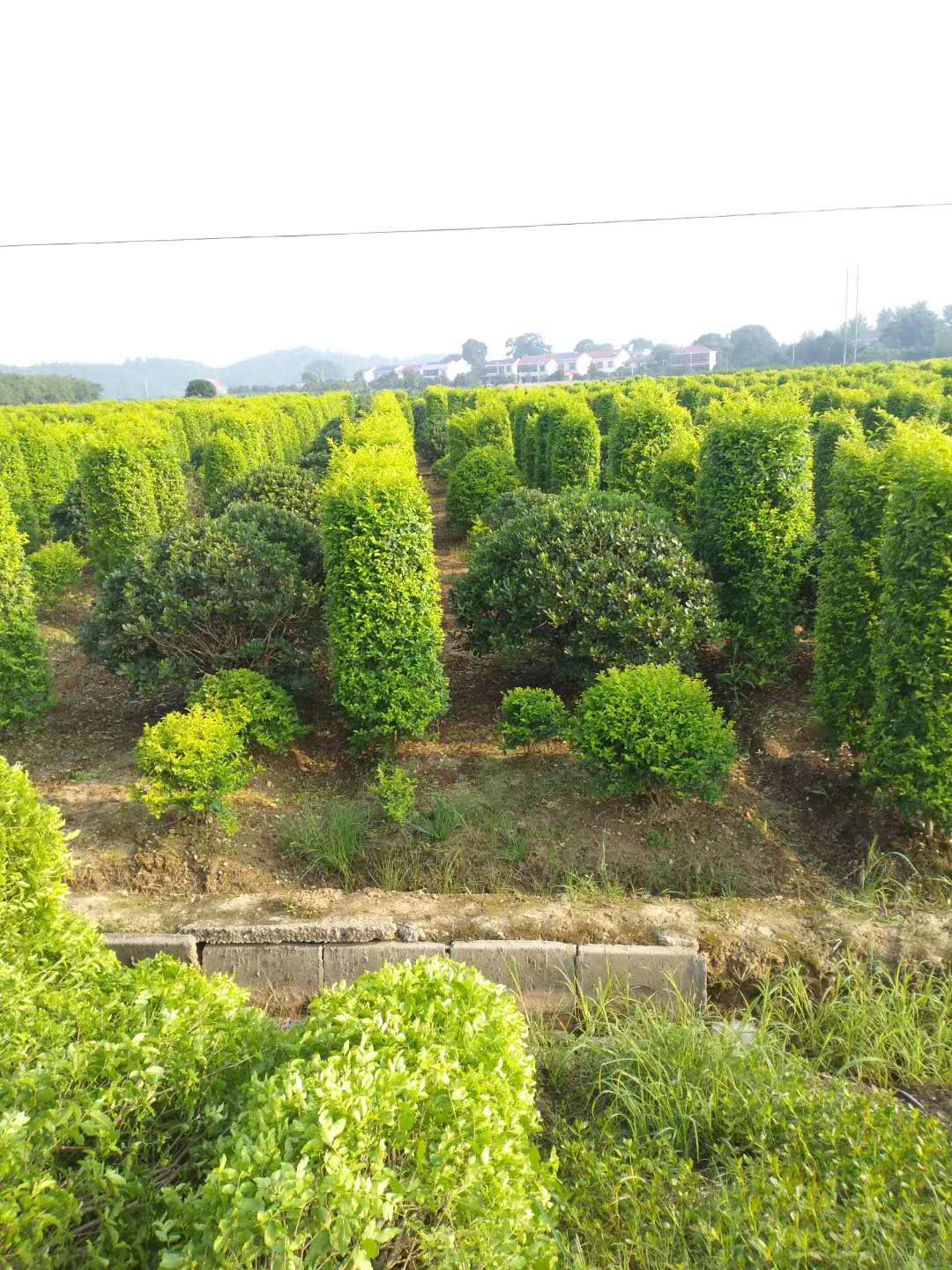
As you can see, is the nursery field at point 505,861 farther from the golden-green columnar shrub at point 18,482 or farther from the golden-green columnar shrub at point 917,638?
the golden-green columnar shrub at point 18,482

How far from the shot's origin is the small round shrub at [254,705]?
231 inches

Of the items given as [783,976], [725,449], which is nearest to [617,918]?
[783,976]

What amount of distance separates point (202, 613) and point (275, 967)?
3318mm

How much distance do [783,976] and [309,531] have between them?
19.3 ft

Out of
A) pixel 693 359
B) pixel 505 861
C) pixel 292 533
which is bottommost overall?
pixel 505 861

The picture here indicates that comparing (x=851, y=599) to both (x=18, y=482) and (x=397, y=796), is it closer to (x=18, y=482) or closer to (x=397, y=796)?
(x=397, y=796)

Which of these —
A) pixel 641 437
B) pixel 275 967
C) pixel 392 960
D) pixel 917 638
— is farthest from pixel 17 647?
pixel 641 437

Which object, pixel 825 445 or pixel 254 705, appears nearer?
pixel 254 705

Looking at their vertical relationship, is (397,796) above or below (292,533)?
below

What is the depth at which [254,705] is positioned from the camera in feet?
19.5

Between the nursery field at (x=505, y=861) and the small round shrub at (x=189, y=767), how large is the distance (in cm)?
3

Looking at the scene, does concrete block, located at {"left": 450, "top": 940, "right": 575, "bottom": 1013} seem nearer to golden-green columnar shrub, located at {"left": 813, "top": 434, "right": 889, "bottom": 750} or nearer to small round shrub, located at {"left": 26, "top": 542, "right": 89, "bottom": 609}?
golden-green columnar shrub, located at {"left": 813, "top": 434, "right": 889, "bottom": 750}

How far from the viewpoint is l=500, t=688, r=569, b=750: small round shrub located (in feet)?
19.3

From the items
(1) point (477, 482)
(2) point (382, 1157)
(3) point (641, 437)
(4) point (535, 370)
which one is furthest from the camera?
(4) point (535, 370)
